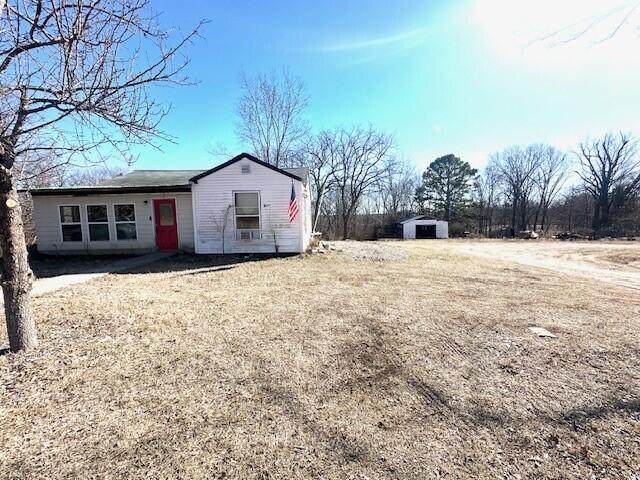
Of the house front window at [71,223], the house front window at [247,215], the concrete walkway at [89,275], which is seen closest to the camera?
the concrete walkway at [89,275]

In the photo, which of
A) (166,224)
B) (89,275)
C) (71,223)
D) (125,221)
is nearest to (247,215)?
(166,224)

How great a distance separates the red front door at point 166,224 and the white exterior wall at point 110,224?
0.16 m

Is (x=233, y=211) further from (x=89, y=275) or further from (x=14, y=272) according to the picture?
(x=14, y=272)

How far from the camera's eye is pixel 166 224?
Answer: 11773 millimetres

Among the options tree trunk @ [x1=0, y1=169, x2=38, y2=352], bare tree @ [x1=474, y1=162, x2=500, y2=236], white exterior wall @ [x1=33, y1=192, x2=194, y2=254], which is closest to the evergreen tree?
bare tree @ [x1=474, y1=162, x2=500, y2=236]

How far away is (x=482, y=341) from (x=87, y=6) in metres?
5.29

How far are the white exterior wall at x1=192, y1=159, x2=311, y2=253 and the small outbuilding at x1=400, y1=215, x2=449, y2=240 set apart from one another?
78.9ft

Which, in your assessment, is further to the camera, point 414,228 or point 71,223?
point 414,228

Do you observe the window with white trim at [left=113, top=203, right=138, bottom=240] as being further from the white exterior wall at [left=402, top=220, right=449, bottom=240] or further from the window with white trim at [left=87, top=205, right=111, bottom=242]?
the white exterior wall at [left=402, top=220, right=449, bottom=240]

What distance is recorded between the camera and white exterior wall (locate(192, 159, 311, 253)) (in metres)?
10.9

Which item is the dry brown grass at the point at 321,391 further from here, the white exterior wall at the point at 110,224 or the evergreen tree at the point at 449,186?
the evergreen tree at the point at 449,186

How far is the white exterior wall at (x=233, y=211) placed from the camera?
35.7 feet

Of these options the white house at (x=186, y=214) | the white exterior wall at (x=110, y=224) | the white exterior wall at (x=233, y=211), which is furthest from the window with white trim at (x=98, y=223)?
the white exterior wall at (x=233, y=211)

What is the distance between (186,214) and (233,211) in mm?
1986
